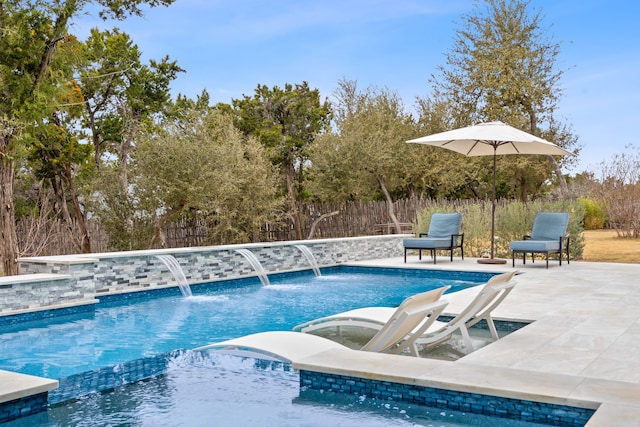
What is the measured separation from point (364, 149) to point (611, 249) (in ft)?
29.8

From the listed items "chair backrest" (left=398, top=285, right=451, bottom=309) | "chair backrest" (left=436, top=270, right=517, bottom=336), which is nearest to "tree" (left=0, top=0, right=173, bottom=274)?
"chair backrest" (left=398, top=285, right=451, bottom=309)

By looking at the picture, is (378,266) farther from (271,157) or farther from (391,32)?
(271,157)

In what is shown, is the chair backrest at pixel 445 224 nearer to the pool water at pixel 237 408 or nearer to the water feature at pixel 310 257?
the water feature at pixel 310 257

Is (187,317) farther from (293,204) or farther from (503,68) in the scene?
(293,204)

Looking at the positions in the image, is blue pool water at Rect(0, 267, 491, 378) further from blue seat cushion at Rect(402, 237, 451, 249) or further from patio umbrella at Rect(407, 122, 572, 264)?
patio umbrella at Rect(407, 122, 572, 264)

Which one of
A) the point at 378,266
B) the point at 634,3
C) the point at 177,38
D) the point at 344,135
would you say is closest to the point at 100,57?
the point at 177,38

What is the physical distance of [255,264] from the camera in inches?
468

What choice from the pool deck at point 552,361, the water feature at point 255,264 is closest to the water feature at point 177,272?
the water feature at point 255,264

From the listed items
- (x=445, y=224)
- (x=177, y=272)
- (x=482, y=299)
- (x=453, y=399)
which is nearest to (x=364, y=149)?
(x=445, y=224)

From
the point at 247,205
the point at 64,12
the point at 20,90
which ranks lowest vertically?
the point at 247,205

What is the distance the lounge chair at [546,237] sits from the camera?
38.1ft

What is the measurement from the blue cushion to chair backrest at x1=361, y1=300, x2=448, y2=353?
6.66 m

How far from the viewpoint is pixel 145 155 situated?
15.8 m

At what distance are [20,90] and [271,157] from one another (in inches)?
513
